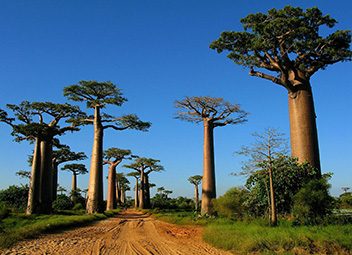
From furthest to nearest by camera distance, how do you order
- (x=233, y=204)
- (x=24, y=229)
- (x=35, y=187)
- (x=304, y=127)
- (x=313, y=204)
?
(x=35, y=187), (x=233, y=204), (x=304, y=127), (x=313, y=204), (x=24, y=229)

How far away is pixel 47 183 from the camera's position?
786 inches

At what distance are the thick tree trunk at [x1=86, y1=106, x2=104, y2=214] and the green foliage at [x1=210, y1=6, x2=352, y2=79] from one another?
35.5 feet

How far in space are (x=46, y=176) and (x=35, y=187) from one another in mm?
1548

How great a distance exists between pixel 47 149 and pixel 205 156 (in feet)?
30.8

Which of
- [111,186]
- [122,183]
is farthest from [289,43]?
[122,183]

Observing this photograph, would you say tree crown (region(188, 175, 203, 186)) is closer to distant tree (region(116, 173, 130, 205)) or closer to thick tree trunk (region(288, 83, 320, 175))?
distant tree (region(116, 173, 130, 205))

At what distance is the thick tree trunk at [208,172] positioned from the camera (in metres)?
19.6

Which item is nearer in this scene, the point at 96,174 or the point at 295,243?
the point at 295,243

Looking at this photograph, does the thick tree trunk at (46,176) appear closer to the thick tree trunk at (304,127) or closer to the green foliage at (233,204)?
the green foliage at (233,204)

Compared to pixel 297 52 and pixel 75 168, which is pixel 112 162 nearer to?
pixel 75 168

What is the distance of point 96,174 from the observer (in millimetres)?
20953

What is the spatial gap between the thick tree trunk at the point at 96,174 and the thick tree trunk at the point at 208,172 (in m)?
6.34

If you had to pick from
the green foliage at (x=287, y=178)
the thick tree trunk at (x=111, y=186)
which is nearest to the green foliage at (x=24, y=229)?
the green foliage at (x=287, y=178)

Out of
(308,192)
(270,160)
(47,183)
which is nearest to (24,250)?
(270,160)
